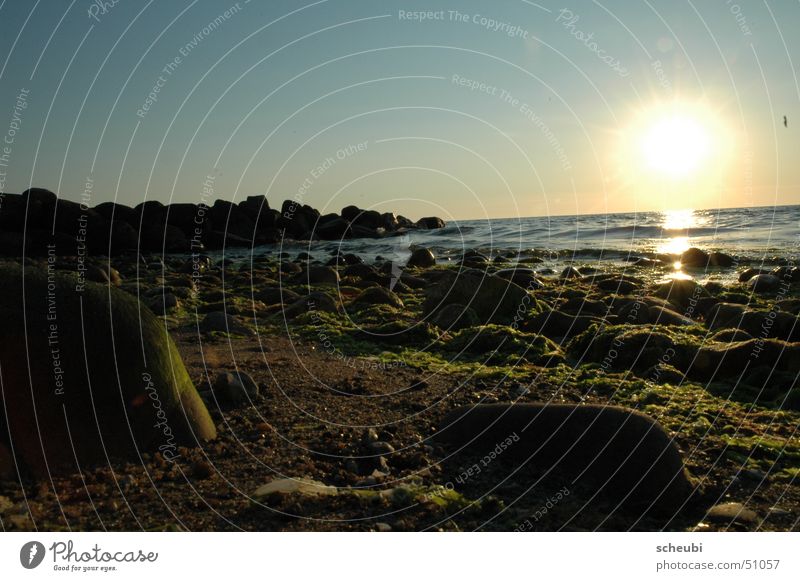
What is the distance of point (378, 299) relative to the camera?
1405 cm

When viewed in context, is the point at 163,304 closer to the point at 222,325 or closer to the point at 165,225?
the point at 222,325

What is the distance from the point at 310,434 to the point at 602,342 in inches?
205

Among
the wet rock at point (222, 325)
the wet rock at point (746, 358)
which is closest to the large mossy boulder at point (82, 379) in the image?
the wet rock at point (222, 325)

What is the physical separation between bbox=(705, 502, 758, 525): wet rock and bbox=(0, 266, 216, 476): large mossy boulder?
390 centimetres

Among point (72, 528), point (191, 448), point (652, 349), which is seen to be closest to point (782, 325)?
point (652, 349)

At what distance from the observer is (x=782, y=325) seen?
31.6 ft

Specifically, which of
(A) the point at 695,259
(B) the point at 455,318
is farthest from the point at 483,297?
(A) the point at 695,259

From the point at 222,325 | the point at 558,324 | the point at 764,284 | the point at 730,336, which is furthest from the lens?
the point at 764,284

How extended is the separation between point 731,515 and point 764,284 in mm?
12807

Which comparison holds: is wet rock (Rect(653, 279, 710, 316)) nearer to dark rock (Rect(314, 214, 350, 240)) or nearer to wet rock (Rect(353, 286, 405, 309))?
wet rock (Rect(353, 286, 405, 309))

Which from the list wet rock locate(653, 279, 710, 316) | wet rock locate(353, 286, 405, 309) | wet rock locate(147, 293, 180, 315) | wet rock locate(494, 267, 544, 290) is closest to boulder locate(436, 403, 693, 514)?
wet rock locate(353, 286, 405, 309)

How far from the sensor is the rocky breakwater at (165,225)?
3092cm

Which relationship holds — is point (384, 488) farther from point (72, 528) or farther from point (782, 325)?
point (782, 325)

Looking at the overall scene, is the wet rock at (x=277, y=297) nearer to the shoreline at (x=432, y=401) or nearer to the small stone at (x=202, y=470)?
the shoreline at (x=432, y=401)
